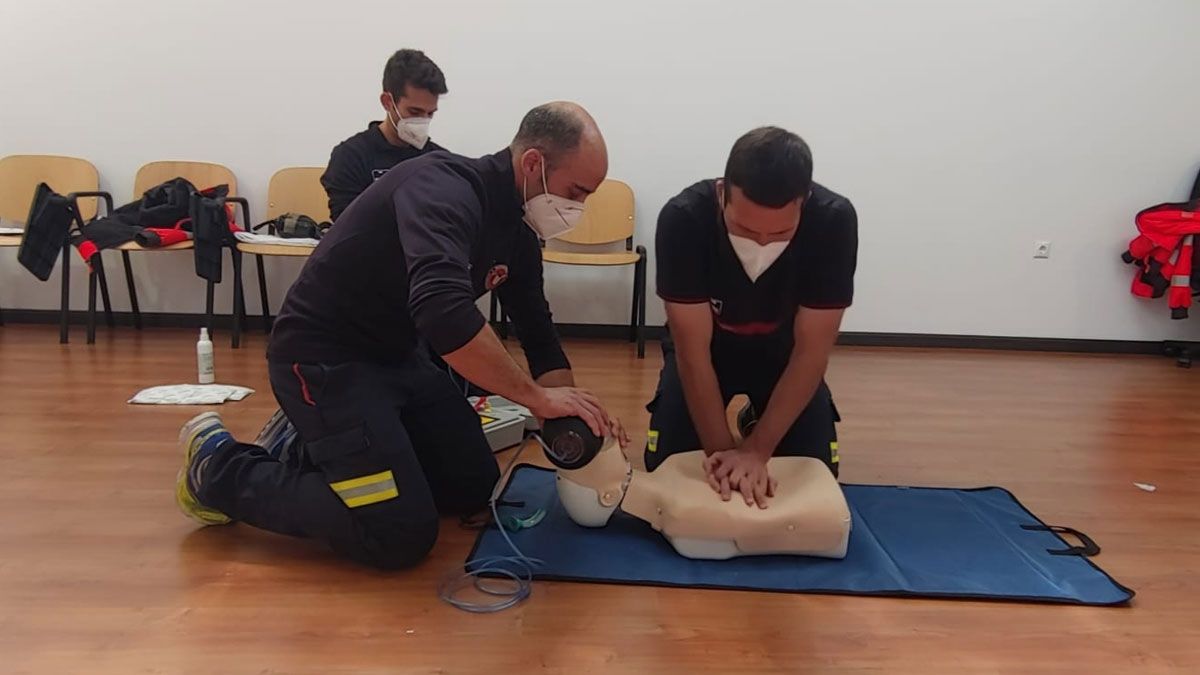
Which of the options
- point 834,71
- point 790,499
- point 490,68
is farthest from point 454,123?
point 790,499

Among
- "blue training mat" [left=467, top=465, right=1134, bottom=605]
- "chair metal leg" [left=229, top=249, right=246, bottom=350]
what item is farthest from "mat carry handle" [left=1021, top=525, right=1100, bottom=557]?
"chair metal leg" [left=229, top=249, right=246, bottom=350]

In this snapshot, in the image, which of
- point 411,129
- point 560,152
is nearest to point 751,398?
point 560,152

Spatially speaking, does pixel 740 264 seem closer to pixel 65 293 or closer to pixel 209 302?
pixel 209 302

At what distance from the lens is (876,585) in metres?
1.67

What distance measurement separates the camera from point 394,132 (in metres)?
3.12

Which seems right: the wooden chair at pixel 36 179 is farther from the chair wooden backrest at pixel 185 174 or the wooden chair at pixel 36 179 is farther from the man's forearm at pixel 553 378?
the man's forearm at pixel 553 378

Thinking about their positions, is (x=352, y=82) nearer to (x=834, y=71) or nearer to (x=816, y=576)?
(x=834, y=71)

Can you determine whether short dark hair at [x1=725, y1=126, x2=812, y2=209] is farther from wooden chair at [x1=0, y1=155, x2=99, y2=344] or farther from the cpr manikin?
wooden chair at [x1=0, y1=155, x2=99, y2=344]

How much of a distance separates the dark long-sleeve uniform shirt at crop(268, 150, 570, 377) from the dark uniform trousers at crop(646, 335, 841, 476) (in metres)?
0.55

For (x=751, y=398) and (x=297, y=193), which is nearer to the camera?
(x=751, y=398)

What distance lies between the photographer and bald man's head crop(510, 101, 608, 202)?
1639 millimetres

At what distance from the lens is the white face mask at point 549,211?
5.65ft

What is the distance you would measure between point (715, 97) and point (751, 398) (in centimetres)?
243

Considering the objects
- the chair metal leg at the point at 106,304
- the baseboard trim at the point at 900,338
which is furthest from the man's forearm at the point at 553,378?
the chair metal leg at the point at 106,304
